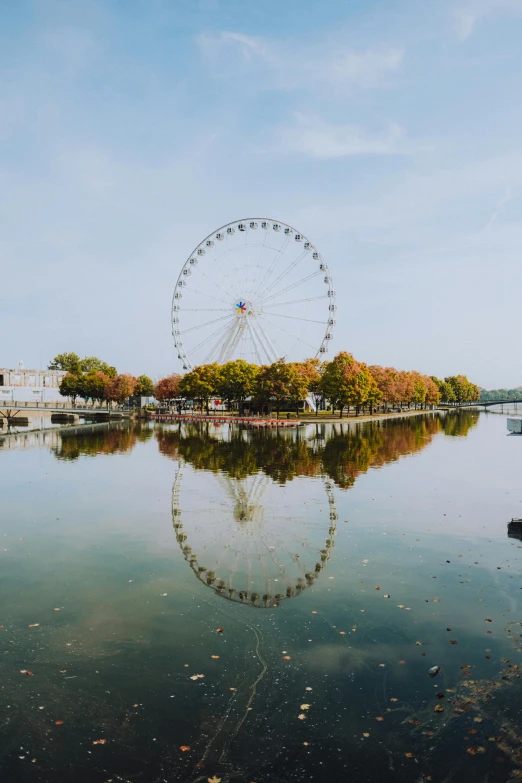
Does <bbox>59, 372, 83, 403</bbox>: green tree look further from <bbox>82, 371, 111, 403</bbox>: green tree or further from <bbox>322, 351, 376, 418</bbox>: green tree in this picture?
<bbox>322, 351, 376, 418</bbox>: green tree

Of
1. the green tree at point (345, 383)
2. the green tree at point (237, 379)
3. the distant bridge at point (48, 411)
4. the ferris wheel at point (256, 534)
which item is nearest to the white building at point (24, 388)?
the distant bridge at point (48, 411)

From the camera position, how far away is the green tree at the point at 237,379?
10881cm

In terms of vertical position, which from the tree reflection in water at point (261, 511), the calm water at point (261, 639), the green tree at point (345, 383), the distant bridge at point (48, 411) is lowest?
the calm water at point (261, 639)

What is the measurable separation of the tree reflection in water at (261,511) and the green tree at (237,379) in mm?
58217

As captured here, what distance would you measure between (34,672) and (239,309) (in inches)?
3477

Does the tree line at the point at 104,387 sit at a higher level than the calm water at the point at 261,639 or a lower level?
higher

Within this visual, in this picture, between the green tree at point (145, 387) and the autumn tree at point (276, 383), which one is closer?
the autumn tree at point (276, 383)

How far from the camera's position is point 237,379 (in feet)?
357

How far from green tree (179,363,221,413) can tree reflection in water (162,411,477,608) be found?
197 feet

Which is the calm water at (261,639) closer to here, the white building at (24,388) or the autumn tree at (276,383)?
the autumn tree at (276,383)

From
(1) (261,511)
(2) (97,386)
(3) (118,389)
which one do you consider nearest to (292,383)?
(3) (118,389)

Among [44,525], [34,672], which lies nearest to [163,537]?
[44,525]

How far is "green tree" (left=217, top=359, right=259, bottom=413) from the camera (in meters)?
109

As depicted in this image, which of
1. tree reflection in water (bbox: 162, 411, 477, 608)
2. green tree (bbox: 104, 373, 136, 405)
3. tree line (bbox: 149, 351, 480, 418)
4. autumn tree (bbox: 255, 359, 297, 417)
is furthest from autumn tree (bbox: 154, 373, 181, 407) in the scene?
tree reflection in water (bbox: 162, 411, 477, 608)
